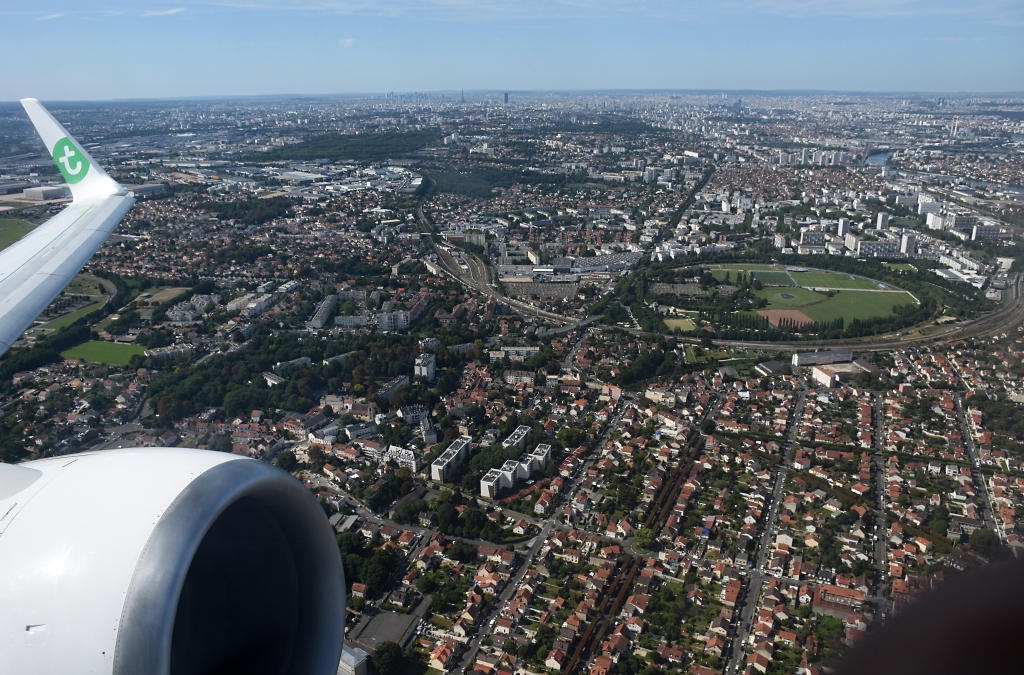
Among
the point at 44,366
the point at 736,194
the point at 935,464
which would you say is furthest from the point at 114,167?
the point at 935,464

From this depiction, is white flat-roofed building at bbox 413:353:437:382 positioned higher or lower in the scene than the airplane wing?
lower

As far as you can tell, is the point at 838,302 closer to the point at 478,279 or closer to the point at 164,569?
the point at 478,279

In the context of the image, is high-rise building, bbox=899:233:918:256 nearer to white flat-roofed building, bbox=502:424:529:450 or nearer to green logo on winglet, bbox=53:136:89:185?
white flat-roofed building, bbox=502:424:529:450

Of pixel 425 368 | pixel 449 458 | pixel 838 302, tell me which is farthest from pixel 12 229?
pixel 838 302

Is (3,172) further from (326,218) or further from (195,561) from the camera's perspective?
(195,561)

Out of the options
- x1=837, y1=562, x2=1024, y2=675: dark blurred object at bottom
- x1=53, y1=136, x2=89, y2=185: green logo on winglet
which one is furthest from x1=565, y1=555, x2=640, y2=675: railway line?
x1=837, y1=562, x2=1024, y2=675: dark blurred object at bottom

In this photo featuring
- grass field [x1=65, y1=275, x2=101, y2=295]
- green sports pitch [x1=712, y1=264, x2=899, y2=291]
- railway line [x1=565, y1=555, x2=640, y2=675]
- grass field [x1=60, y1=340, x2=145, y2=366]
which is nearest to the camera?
railway line [x1=565, y1=555, x2=640, y2=675]

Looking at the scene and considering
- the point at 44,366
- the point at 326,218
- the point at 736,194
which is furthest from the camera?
the point at 736,194
